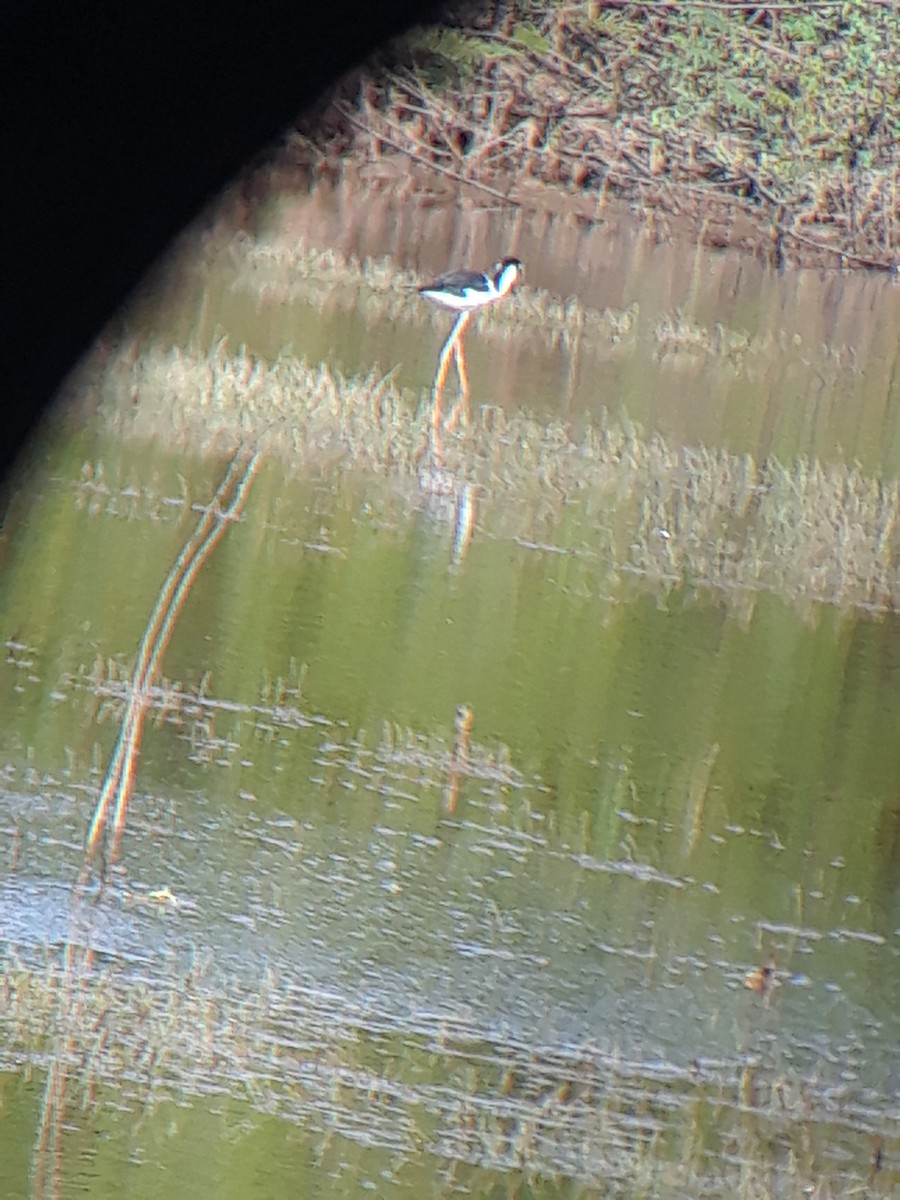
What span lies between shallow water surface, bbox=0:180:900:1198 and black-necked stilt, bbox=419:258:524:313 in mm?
36

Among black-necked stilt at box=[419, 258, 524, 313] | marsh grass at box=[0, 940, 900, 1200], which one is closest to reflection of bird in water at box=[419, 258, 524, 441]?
black-necked stilt at box=[419, 258, 524, 313]

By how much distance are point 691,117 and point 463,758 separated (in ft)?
2.34

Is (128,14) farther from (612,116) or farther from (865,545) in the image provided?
(865,545)

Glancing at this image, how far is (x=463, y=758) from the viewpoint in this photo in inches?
48.5

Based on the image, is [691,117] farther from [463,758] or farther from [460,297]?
[463,758]

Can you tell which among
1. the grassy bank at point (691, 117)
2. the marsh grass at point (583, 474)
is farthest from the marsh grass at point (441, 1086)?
the grassy bank at point (691, 117)

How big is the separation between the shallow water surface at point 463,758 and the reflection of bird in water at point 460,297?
0.02 metres

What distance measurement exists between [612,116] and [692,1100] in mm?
1006

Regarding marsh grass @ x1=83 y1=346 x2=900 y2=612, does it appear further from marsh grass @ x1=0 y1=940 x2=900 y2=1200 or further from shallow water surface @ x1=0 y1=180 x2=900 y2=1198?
marsh grass @ x1=0 y1=940 x2=900 y2=1200

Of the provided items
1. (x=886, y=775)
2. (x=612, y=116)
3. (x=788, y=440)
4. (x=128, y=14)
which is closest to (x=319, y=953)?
(x=886, y=775)

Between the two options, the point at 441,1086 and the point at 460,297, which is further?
the point at 460,297

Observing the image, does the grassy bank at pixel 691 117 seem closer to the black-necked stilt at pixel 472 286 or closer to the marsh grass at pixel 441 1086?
the black-necked stilt at pixel 472 286

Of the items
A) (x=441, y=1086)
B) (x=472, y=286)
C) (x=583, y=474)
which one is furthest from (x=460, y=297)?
(x=441, y=1086)

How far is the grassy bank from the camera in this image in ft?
4.11
